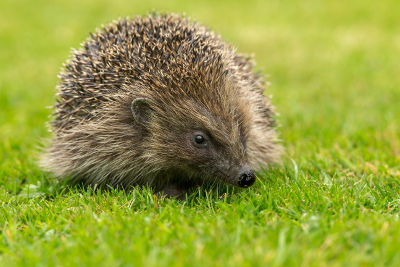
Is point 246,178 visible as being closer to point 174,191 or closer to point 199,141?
point 199,141

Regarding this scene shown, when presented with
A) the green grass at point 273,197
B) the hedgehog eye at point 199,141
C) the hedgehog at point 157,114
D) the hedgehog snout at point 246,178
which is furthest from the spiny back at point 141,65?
the green grass at point 273,197

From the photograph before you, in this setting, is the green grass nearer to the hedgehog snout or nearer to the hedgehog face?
the hedgehog snout

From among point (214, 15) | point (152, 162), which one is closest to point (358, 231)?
point (152, 162)

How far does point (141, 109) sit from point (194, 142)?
0.76 metres

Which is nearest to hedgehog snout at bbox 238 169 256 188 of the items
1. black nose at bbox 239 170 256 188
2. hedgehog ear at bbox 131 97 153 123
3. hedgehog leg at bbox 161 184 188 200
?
black nose at bbox 239 170 256 188

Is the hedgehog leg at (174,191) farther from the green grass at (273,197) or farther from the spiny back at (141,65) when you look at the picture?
the spiny back at (141,65)

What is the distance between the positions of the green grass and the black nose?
13cm

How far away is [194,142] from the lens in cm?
559

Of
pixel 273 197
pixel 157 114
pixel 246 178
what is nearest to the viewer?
pixel 273 197

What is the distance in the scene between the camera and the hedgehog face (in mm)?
5441

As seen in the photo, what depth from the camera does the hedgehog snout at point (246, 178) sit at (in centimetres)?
525

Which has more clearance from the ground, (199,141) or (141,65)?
(141,65)

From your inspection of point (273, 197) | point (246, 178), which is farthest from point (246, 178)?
point (273, 197)

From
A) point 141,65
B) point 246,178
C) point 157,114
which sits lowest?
point 246,178
